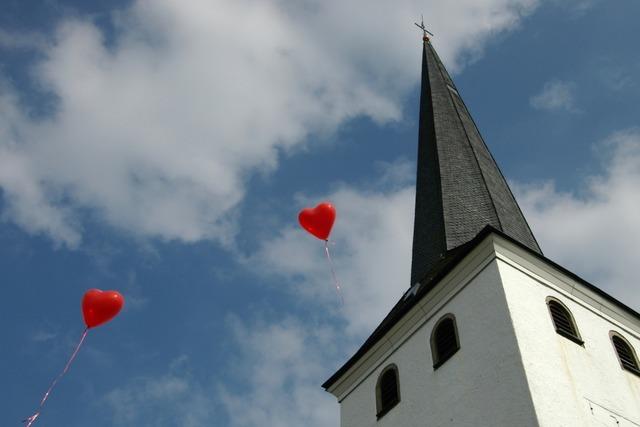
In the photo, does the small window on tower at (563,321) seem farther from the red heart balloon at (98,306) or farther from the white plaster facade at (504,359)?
the red heart balloon at (98,306)

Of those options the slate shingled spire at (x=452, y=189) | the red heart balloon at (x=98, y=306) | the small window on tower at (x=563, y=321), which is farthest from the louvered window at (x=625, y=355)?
the red heart balloon at (x=98, y=306)

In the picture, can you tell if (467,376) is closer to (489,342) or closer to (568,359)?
(489,342)

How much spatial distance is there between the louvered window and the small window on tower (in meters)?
1.19

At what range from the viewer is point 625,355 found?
54.7 feet

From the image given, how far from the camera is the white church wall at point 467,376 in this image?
1382 cm

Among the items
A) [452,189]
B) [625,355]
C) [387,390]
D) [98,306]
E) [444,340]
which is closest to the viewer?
[98,306]

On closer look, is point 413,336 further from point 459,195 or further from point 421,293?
point 459,195

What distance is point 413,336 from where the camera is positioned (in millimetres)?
17641

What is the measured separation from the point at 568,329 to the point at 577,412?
8.62ft

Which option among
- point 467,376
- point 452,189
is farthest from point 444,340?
point 452,189

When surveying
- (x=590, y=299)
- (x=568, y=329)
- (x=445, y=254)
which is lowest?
(x=568, y=329)

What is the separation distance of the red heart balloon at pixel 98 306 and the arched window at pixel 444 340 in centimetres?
630

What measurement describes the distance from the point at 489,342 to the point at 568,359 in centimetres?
143

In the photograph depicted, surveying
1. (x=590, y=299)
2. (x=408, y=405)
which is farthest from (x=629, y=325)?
(x=408, y=405)
